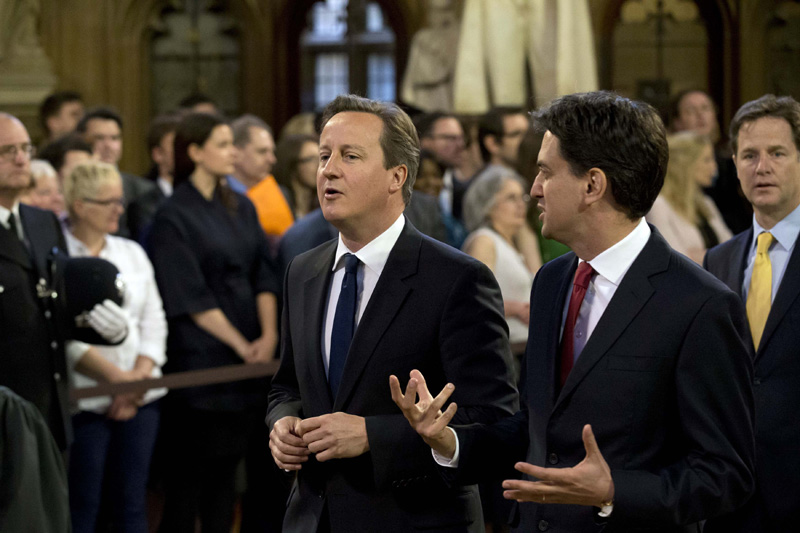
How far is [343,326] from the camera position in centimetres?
262

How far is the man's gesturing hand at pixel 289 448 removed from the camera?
2.47 metres

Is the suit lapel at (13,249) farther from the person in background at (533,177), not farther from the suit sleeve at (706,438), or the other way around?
the suit sleeve at (706,438)

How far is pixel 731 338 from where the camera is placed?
2.14 m

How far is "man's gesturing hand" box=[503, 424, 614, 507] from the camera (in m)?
2.03

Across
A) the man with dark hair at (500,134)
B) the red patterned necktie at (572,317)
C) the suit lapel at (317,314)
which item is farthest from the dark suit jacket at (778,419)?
the man with dark hair at (500,134)

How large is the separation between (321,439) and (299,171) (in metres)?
3.46

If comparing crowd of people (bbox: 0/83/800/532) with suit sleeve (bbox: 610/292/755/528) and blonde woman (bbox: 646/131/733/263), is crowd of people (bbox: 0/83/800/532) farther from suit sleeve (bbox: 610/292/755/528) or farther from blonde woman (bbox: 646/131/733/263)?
blonde woman (bbox: 646/131/733/263)

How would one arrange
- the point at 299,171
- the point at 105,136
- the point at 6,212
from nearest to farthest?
the point at 6,212 < the point at 299,171 < the point at 105,136

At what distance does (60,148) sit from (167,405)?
5.94 feet

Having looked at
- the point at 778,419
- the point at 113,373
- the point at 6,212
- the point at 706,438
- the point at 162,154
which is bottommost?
the point at 113,373

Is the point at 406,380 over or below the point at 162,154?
below

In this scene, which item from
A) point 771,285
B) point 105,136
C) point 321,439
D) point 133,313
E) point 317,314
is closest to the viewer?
point 321,439

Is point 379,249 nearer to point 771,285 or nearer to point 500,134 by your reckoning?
point 771,285

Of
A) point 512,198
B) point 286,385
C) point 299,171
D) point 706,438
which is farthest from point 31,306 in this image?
point 706,438
